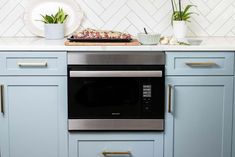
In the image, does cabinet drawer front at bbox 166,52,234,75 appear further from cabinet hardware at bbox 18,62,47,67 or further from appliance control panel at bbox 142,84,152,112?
cabinet hardware at bbox 18,62,47,67

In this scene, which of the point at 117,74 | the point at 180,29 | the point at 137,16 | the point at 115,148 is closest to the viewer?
the point at 117,74

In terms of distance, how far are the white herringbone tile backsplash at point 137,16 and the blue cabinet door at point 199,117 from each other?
690 mm

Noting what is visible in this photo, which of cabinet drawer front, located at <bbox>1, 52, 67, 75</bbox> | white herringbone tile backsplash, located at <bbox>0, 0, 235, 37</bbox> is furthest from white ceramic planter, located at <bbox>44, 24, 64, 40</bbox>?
cabinet drawer front, located at <bbox>1, 52, 67, 75</bbox>

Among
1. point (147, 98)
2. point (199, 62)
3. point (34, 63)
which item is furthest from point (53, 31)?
point (199, 62)

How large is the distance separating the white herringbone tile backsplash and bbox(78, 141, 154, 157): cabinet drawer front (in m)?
0.92

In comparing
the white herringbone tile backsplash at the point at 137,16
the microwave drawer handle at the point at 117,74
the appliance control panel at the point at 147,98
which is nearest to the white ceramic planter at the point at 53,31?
the white herringbone tile backsplash at the point at 137,16

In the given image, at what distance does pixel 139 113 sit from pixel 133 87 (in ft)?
0.55

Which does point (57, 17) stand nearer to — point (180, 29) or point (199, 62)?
point (180, 29)

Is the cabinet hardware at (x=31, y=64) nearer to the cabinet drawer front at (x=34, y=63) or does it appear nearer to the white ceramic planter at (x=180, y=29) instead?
the cabinet drawer front at (x=34, y=63)

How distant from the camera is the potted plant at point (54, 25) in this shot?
11.0 ft

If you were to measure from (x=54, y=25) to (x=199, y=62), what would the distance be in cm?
102

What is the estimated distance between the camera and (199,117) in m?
3.11

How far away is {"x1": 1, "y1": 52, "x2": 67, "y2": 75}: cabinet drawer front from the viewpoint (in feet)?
9.89

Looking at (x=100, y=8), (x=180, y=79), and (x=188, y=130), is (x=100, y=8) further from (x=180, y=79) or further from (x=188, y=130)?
(x=188, y=130)
